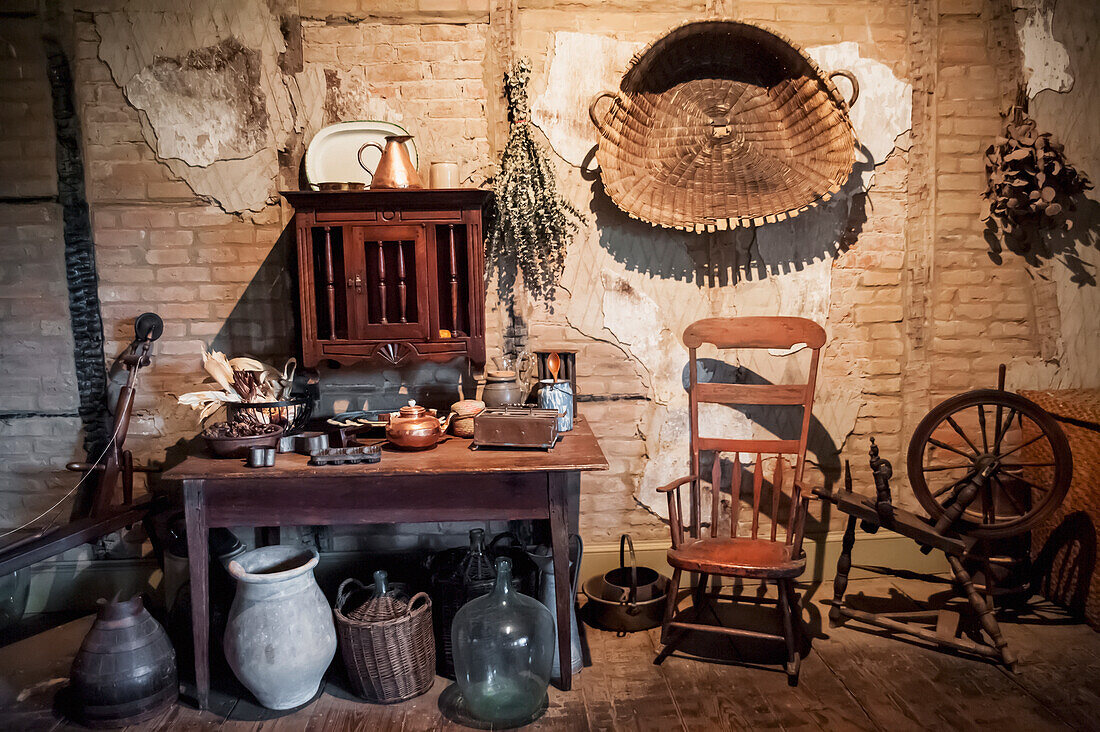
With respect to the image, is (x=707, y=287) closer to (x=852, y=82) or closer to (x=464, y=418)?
(x=852, y=82)

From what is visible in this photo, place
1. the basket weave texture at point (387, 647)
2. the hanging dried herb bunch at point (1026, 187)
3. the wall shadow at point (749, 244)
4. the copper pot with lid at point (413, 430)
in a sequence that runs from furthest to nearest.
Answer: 1. the wall shadow at point (749, 244)
2. the hanging dried herb bunch at point (1026, 187)
3. the copper pot with lid at point (413, 430)
4. the basket weave texture at point (387, 647)

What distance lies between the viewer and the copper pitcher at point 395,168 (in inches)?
114

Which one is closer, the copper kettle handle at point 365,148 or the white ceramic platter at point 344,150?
the copper kettle handle at point 365,148

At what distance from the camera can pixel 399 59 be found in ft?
10.4

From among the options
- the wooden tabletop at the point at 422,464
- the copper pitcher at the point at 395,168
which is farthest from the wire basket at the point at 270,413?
the copper pitcher at the point at 395,168

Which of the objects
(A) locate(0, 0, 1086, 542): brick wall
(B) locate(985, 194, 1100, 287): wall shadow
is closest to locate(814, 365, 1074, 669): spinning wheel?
(A) locate(0, 0, 1086, 542): brick wall

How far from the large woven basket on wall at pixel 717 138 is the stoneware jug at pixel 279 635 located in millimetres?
2073

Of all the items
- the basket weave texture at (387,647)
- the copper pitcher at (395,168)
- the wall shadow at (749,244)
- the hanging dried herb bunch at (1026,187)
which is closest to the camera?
the basket weave texture at (387,647)

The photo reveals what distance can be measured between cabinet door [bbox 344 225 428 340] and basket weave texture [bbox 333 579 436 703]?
1064 mm

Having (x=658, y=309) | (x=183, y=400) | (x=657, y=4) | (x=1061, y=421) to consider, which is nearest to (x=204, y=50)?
(x=183, y=400)

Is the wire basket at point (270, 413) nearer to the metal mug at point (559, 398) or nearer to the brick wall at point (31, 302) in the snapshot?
the metal mug at point (559, 398)

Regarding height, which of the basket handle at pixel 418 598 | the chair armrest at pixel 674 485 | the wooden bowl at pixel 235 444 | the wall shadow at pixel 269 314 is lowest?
the basket handle at pixel 418 598

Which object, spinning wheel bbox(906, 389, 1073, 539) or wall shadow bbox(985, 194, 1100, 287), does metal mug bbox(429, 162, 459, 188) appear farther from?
wall shadow bbox(985, 194, 1100, 287)

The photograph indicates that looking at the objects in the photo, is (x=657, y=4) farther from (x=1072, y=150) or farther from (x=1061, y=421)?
(x=1061, y=421)
